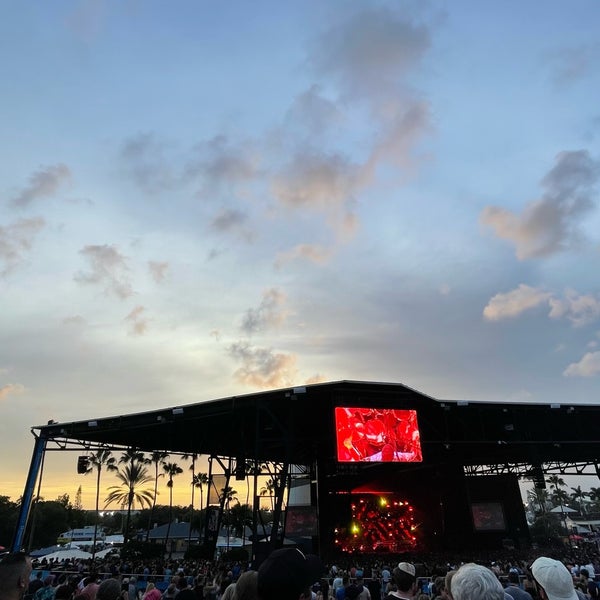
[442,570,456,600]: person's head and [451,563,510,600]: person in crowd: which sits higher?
[451,563,510,600]: person in crowd

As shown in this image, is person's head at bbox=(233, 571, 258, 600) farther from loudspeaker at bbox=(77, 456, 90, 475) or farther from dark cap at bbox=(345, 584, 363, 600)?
loudspeaker at bbox=(77, 456, 90, 475)

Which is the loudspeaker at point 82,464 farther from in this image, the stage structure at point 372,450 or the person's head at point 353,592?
the person's head at point 353,592

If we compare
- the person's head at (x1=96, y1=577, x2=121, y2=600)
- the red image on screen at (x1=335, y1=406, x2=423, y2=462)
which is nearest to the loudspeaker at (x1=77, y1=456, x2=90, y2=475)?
the red image on screen at (x1=335, y1=406, x2=423, y2=462)

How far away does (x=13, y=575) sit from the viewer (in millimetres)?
3115

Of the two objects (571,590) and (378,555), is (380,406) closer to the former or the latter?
(378,555)

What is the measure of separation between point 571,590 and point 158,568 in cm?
2172

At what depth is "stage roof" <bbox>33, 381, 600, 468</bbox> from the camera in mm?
22531

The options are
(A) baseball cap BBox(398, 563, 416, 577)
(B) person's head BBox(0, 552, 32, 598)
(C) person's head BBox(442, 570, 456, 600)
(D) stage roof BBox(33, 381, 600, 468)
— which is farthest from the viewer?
(D) stage roof BBox(33, 381, 600, 468)

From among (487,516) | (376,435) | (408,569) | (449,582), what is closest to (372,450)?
(376,435)

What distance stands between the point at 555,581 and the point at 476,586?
92 cm

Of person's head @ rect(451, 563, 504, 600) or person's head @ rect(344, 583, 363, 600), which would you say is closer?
person's head @ rect(451, 563, 504, 600)

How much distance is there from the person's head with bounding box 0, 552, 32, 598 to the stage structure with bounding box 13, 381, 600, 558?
18479 mm

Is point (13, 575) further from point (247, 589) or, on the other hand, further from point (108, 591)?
point (108, 591)

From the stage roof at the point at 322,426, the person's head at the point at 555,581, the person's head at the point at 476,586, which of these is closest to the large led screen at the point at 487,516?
the stage roof at the point at 322,426
